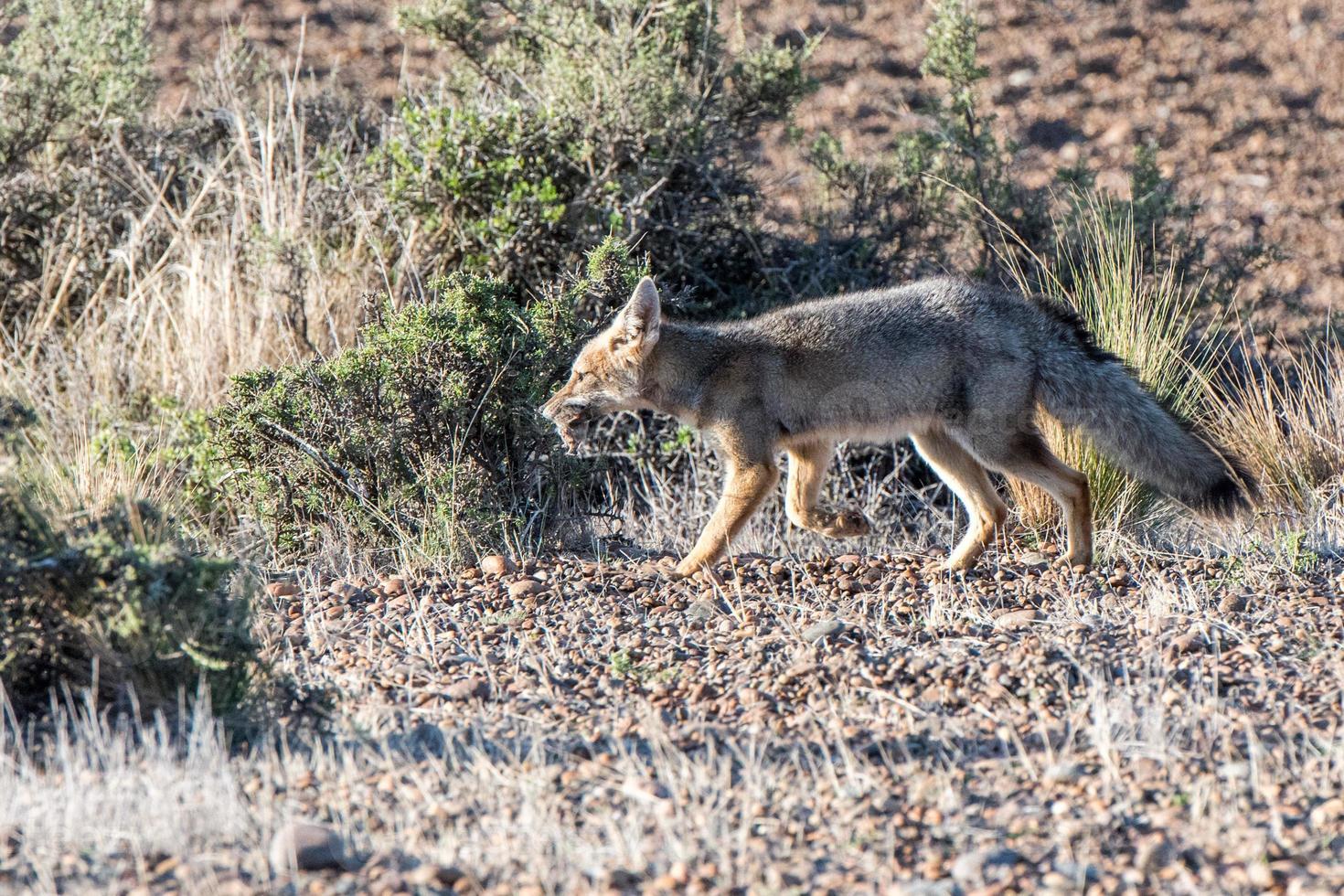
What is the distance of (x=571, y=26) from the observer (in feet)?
29.9

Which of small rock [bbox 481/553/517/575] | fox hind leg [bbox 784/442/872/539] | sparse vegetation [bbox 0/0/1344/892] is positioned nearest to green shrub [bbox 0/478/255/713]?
sparse vegetation [bbox 0/0/1344/892]

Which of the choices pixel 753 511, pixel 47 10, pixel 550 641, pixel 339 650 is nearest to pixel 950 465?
pixel 753 511

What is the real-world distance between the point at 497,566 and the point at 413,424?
0.98 m

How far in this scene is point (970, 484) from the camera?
6.48 m

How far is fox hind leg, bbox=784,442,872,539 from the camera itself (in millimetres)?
Answer: 6508

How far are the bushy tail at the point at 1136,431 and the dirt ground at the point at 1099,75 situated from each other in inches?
270

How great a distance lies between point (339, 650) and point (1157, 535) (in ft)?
12.4

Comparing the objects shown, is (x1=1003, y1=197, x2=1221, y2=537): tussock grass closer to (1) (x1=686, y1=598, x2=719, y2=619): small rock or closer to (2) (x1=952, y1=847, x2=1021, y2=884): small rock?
(1) (x1=686, y1=598, x2=719, y2=619): small rock

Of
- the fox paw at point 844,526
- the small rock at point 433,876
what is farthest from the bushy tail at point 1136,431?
the small rock at point 433,876

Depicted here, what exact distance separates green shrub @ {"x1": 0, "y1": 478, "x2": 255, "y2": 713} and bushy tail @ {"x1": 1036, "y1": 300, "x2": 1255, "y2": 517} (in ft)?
11.4

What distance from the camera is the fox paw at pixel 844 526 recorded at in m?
6.50

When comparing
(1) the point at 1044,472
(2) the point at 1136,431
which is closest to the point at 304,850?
(1) the point at 1044,472

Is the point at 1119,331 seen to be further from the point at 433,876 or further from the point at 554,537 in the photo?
the point at 433,876

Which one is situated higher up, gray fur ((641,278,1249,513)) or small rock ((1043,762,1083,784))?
gray fur ((641,278,1249,513))
